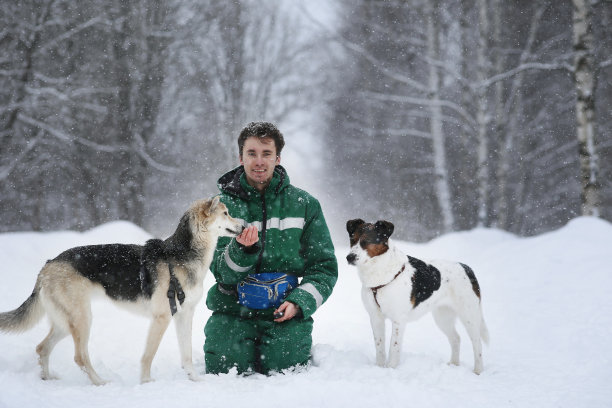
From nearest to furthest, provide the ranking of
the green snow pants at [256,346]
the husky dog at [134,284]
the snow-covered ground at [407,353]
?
the snow-covered ground at [407,353] < the husky dog at [134,284] < the green snow pants at [256,346]

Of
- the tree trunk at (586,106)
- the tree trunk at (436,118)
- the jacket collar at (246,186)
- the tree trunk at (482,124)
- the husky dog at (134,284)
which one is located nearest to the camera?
the husky dog at (134,284)

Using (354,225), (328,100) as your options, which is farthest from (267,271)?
(328,100)

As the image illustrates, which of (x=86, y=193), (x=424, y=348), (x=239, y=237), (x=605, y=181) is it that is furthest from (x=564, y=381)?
(x=86, y=193)

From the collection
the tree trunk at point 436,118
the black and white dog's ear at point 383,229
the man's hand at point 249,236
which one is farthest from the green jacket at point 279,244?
the tree trunk at point 436,118

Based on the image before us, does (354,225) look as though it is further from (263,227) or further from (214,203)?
(214,203)

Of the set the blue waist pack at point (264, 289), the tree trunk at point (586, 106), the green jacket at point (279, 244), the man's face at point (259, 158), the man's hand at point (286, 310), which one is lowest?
the man's hand at point (286, 310)

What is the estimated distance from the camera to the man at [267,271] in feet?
12.8

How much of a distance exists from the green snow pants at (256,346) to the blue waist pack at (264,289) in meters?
0.24

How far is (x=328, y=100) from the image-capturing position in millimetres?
16031

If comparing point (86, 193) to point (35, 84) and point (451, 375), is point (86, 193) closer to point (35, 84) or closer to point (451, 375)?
point (35, 84)

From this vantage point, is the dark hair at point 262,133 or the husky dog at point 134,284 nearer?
the husky dog at point 134,284

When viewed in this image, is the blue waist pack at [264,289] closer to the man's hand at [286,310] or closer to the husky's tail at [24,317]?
the man's hand at [286,310]

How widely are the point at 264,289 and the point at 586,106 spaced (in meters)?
7.45

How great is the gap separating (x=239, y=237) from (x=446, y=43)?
38.8 feet
